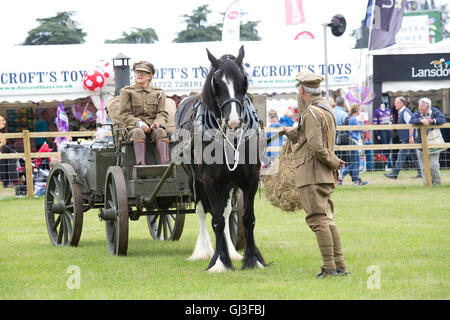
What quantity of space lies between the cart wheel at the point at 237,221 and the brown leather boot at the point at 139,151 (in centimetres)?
112

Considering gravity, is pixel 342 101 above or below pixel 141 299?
above

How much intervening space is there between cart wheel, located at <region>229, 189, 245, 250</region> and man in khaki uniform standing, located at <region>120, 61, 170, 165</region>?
0.90m

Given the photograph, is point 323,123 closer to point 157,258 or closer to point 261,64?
point 157,258

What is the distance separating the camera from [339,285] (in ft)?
21.3

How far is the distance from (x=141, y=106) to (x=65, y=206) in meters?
1.78

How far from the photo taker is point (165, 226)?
35.1 ft

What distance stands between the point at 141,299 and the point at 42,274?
1928 millimetres

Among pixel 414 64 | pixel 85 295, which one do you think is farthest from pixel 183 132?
pixel 414 64

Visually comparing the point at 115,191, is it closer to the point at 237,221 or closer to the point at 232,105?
the point at 237,221

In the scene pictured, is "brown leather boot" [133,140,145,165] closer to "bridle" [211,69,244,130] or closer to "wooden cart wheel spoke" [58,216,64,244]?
"bridle" [211,69,244,130]

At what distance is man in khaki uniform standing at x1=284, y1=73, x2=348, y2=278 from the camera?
6883mm

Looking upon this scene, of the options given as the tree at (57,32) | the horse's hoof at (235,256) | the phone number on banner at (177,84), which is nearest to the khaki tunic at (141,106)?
the horse's hoof at (235,256)

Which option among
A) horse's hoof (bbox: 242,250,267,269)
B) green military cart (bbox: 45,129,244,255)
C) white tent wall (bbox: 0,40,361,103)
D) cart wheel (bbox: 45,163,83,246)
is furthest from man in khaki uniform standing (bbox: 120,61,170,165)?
white tent wall (bbox: 0,40,361,103)

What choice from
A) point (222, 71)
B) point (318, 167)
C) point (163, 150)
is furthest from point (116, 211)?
point (318, 167)
